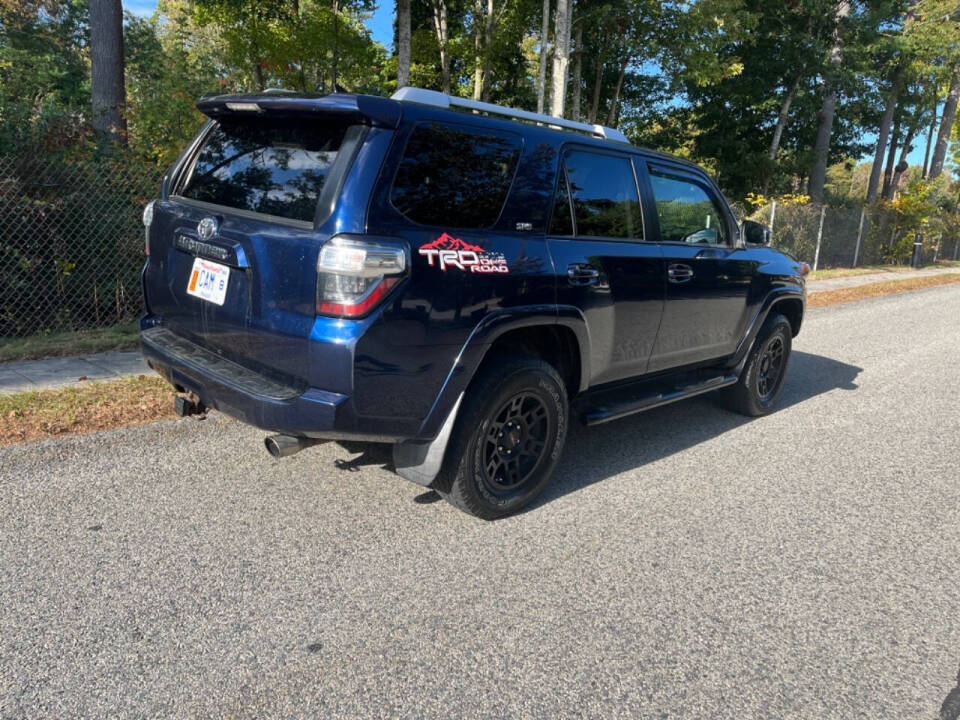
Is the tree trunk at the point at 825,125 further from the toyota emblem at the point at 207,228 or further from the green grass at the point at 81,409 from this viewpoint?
the toyota emblem at the point at 207,228

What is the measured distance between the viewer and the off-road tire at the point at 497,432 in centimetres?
311

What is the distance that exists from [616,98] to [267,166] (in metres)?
24.3

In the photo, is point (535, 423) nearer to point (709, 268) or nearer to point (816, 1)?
point (709, 268)

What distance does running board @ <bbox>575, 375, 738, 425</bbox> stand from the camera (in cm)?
384

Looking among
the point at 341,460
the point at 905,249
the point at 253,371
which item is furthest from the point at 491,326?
the point at 905,249

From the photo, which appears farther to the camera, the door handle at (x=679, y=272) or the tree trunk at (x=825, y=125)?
the tree trunk at (x=825, y=125)

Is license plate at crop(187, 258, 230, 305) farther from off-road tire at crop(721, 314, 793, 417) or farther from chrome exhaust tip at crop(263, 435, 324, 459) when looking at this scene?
off-road tire at crop(721, 314, 793, 417)

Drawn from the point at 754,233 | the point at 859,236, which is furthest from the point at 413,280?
the point at 859,236

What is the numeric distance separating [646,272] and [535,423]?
1.23 meters

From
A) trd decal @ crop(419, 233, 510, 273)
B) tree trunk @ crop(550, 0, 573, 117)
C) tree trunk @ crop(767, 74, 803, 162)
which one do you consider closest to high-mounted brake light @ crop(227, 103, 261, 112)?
A: trd decal @ crop(419, 233, 510, 273)

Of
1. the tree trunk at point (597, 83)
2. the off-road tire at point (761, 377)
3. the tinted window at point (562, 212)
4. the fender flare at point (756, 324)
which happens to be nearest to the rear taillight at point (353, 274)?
the tinted window at point (562, 212)

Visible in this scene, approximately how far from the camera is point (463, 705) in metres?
2.11

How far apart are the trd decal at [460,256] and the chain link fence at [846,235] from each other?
619 inches

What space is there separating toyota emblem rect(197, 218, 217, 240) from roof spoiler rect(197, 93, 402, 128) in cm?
55
